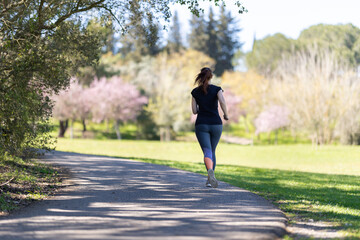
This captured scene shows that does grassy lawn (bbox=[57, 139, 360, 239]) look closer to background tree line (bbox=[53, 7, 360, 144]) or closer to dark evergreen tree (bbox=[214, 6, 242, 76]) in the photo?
background tree line (bbox=[53, 7, 360, 144])

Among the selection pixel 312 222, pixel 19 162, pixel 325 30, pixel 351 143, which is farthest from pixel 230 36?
pixel 312 222

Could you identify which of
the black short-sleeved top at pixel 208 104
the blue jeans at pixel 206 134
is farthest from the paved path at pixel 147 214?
the black short-sleeved top at pixel 208 104

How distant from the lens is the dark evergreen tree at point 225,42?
7662 cm

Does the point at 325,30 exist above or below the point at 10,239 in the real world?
above

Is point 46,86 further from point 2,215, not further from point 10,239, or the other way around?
point 10,239

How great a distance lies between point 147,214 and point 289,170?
1355cm

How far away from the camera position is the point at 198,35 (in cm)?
7794

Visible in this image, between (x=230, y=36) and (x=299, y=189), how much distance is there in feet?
237

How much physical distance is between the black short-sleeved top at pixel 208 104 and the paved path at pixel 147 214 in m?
1.45

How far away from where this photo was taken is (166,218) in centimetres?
559

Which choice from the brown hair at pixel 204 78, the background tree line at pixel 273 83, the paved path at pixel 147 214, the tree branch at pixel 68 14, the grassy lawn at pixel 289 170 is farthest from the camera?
the background tree line at pixel 273 83

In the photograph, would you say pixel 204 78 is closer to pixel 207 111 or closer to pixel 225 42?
pixel 207 111

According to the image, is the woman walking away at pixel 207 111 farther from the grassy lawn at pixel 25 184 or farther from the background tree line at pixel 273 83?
the background tree line at pixel 273 83

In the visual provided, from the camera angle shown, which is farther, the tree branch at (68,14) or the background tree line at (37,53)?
the tree branch at (68,14)
